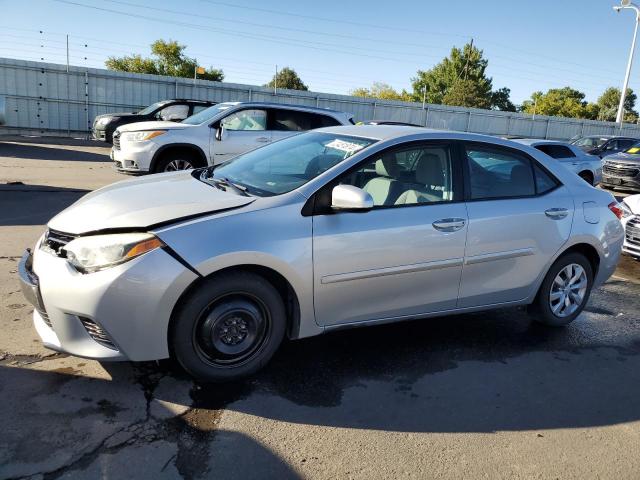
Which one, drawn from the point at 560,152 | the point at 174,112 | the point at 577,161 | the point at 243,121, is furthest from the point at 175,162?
the point at 577,161

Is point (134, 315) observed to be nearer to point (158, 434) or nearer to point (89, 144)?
point (158, 434)

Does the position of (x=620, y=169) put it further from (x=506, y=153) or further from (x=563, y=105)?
(x=563, y=105)

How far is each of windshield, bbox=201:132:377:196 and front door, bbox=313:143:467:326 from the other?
248 mm

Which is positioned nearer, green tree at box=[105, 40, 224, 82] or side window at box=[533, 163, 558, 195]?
side window at box=[533, 163, 558, 195]

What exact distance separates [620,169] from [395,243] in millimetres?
14390

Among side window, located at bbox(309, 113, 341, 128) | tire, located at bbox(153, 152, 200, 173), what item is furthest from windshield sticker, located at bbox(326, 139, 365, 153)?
side window, located at bbox(309, 113, 341, 128)

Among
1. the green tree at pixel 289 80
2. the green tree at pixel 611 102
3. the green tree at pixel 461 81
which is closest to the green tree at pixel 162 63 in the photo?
the green tree at pixel 289 80

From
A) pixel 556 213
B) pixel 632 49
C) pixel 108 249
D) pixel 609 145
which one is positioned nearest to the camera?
pixel 108 249

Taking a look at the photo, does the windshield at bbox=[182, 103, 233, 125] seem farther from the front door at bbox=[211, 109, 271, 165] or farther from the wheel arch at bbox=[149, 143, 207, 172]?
the wheel arch at bbox=[149, 143, 207, 172]

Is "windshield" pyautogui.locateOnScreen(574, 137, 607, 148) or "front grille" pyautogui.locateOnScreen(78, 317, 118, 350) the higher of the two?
"windshield" pyautogui.locateOnScreen(574, 137, 607, 148)

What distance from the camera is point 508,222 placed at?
4102 mm

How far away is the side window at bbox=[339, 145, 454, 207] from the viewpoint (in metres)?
3.79

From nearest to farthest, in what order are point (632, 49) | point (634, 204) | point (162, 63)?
point (634, 204) < point (632, 49) < point (162, 63)

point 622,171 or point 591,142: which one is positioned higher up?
point 591,142
